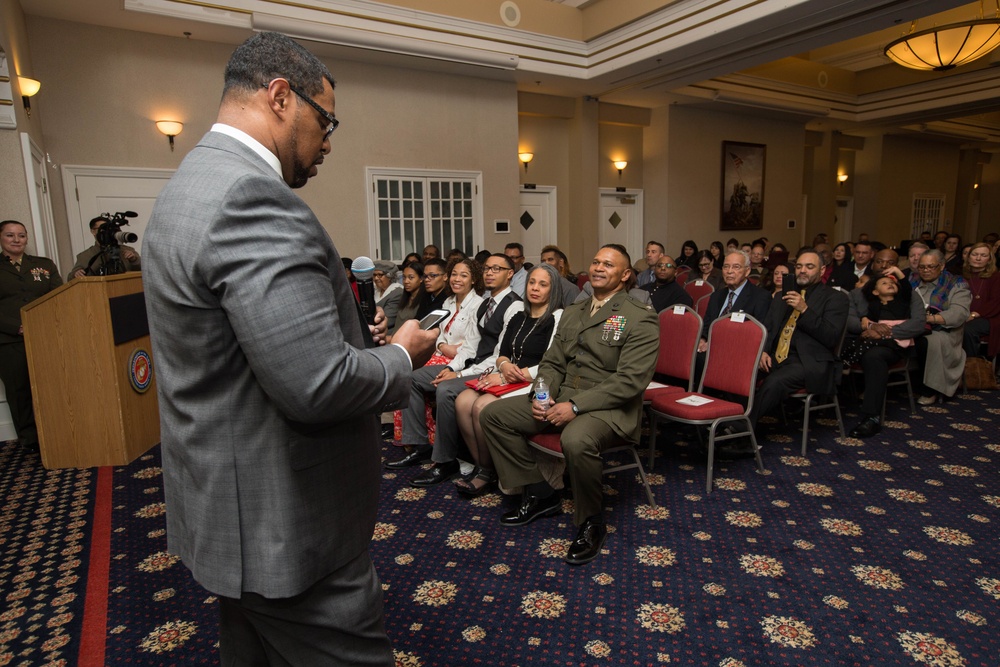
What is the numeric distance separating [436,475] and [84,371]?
7.85 feet

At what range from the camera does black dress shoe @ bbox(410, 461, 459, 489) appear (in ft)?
11.4

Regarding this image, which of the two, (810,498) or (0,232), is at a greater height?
(0,232)

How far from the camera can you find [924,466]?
11.7ft

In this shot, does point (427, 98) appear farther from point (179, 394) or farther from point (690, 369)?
A: point (179, 394)

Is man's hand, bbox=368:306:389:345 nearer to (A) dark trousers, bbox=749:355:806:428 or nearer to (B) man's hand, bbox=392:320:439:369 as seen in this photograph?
(B) man's hand, bbox=392:320:439:369

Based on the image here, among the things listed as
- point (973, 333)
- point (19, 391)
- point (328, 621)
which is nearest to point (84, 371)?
point (19, 391)

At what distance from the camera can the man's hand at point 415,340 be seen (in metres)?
1.07

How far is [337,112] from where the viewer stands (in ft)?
23.7

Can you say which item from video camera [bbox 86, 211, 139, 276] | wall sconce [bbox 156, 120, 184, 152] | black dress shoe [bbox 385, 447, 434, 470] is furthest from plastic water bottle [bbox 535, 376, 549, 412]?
wall sconce [bbox 156, 120, 184, 152]

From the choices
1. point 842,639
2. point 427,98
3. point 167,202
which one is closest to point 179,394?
point 167,202

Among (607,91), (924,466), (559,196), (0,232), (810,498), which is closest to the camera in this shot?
(810,498)

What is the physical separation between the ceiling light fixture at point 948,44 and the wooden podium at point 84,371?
9.36 meters

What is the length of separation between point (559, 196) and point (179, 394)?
9627mm

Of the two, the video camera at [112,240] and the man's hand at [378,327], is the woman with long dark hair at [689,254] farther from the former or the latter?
the man's hand at [378,327]
